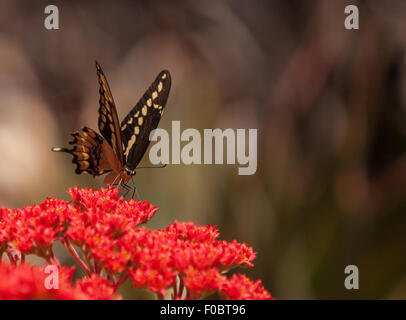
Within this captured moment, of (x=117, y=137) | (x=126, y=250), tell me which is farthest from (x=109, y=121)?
(x=126, y=250)

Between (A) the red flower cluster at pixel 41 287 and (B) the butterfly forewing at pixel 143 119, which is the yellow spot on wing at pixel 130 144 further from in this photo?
(A) the red flower cluster at pixel 41 287

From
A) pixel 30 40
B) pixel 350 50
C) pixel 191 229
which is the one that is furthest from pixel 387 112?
pixel 30 40

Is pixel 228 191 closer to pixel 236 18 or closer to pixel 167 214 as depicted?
pixel 167 214

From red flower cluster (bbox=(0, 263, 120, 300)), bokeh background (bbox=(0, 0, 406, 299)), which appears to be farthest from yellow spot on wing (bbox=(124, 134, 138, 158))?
red flower cluster (bbox=(0, 263, 120, 300))

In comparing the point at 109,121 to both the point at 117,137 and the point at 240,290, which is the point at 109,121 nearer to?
the point at 117,137

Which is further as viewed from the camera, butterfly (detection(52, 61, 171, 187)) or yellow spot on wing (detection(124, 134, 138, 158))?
yellow spot on wing (detection(124, 134, 138, 158))

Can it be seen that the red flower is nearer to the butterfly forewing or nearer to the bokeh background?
the butterfly forewing

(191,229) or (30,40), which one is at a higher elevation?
(30,40)
